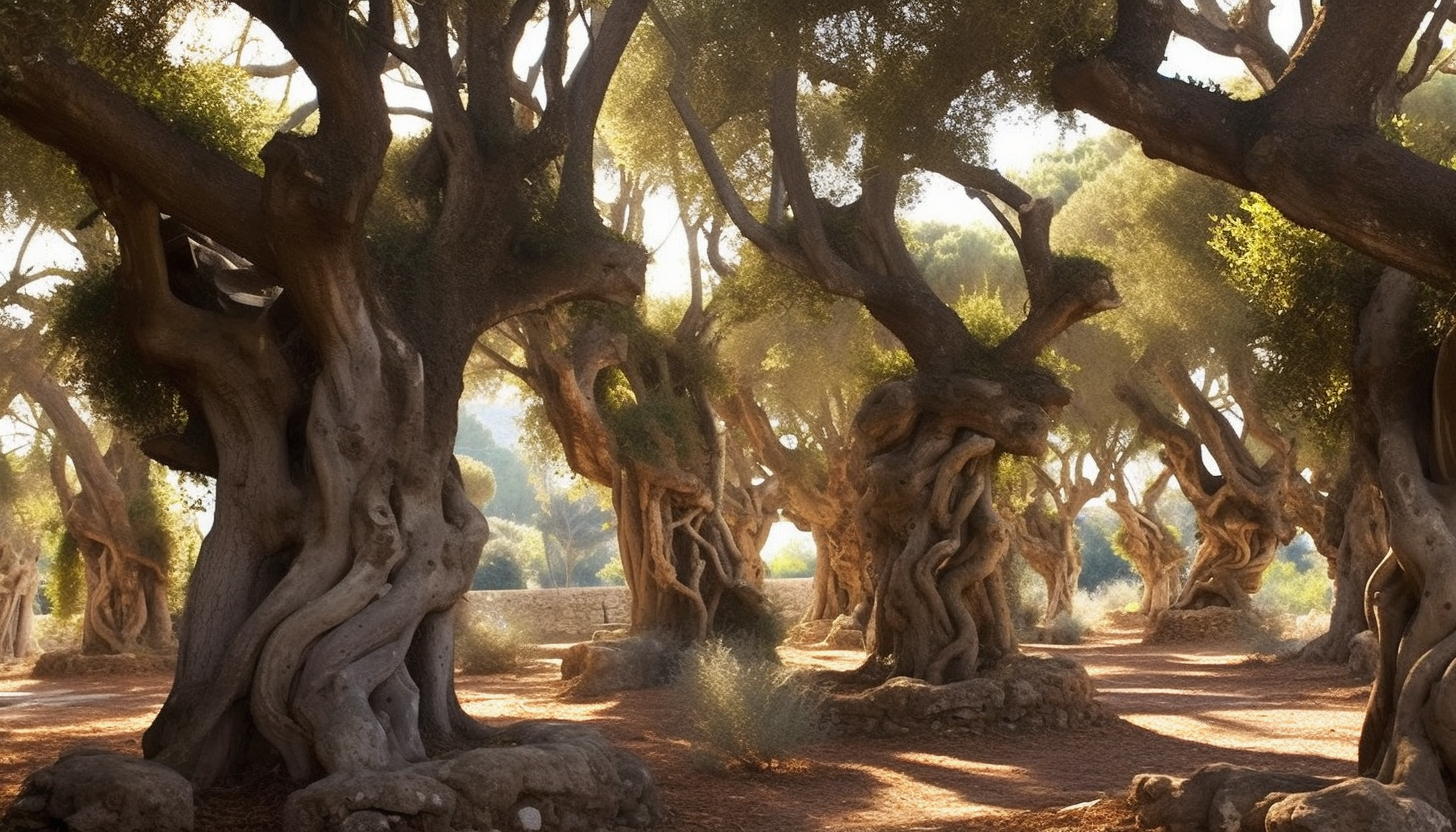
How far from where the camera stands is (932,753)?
12.1 meters

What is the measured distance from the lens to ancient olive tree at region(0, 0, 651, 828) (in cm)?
810

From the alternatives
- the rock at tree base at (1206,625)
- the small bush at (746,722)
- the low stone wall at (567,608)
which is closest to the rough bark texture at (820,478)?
the rock at tree base at (1206,625)

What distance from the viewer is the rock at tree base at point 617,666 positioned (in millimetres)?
17719

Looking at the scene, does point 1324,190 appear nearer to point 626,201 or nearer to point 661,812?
point 661,812

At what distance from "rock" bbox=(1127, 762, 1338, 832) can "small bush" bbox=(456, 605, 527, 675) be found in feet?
53.4

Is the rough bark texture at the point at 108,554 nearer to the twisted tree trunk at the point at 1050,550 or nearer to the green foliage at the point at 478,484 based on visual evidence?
the twisted tree trunk at the point at 1050,550

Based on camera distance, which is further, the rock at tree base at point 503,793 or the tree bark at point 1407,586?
the rock at tree base at point 503,793

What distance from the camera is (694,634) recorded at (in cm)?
1956

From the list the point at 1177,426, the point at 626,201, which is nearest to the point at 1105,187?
the point at 1177,426

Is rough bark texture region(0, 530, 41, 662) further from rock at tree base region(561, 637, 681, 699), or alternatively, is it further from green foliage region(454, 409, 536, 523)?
green foliage region(454, 409, 536, 523)

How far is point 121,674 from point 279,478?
17.0 metres

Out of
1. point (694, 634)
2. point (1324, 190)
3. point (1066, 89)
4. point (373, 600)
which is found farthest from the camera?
point (694, 634)

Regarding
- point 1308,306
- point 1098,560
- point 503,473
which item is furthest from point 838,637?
point 503,473

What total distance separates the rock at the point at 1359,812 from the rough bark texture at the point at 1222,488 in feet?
65.8
